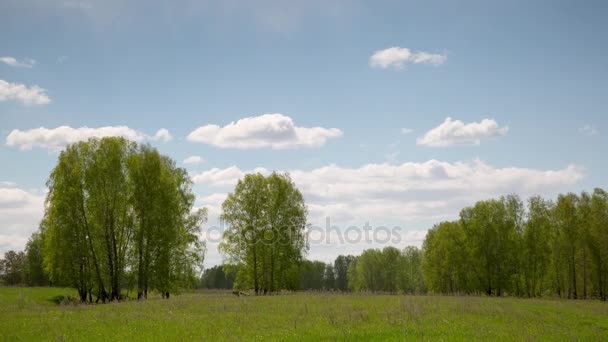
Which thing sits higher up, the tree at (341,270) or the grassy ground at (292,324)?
the grassy ground at (292,324)

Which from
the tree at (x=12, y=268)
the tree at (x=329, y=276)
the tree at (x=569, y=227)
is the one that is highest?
the tree at (x=569, y=227)

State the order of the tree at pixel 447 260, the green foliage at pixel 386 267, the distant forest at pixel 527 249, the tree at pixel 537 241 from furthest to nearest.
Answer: the green foliage at pixel 386 267 → the tree at pixel 447 260 → the tree at pixel 537 241 → the distant forest at pixel 527 249

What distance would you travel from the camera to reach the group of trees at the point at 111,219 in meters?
39.0

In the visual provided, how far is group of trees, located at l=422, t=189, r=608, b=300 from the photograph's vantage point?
58750 mm

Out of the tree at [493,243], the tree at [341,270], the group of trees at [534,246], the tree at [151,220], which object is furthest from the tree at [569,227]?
the tree at [341,270]

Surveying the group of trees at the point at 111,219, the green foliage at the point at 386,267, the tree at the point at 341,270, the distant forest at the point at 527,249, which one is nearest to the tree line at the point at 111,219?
the group of trees at the point at 111,219

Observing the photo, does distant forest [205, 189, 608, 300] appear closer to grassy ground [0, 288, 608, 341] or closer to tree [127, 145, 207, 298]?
tree [127, 145, 207, 298]

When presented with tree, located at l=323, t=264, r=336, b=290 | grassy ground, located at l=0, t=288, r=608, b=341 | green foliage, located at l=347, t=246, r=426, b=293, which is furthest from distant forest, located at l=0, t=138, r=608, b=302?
tree, located at l=323, t=264, r=336, b=290

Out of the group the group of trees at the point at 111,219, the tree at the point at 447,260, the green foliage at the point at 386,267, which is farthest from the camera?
the green foliage at the point at 386,267

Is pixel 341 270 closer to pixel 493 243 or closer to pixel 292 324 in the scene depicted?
pixel 493 243

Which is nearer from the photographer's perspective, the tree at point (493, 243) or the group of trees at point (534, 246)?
the group of trees at point (534, 246)

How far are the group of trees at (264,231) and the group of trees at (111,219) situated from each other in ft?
41.4

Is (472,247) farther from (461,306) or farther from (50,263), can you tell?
(50,263)

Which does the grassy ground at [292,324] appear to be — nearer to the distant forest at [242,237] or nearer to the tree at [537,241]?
the distant forest at [242,237]
